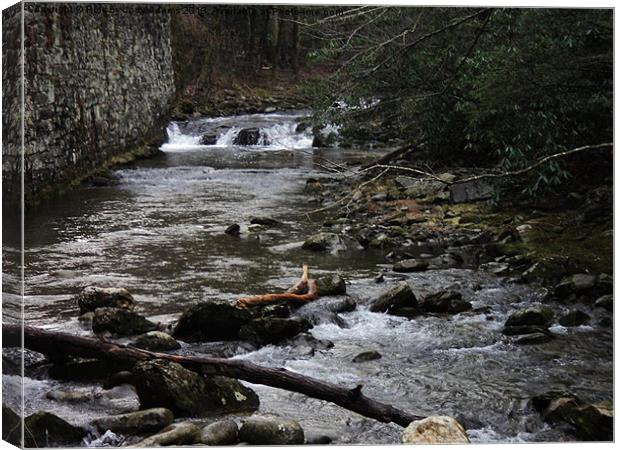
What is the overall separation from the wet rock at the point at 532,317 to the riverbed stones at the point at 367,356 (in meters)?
0.74

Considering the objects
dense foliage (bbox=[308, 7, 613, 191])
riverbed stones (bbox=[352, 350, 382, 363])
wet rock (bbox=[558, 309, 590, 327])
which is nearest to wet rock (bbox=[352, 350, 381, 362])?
riverbed stones (bbox=[352, 350, 382, 363])

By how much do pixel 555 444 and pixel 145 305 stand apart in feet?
6.17

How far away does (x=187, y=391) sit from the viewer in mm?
3215

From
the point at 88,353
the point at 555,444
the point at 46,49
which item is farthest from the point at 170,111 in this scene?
the point at 555,444

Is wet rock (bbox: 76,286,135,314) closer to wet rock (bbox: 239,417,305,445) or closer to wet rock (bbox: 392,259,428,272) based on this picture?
wet rock (bbox: 239,417,305,445)

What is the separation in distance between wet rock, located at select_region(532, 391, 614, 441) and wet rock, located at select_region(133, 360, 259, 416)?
1.20 metres

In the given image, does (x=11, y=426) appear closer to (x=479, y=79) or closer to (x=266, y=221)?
(x=266, y=221)

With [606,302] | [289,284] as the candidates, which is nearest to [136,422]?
[289,284]

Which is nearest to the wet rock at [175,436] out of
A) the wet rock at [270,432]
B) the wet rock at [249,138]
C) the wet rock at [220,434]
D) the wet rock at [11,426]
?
the wet rock at [220,434]

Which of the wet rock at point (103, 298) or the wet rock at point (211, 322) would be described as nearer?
the wet rock at point (103, 298)

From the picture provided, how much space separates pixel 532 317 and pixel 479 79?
1344 mm

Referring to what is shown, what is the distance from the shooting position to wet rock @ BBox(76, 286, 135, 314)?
362 centimetres

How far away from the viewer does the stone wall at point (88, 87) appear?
369 cm

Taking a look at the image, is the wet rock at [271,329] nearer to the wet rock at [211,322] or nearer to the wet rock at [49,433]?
the wet rock at [211,322]
